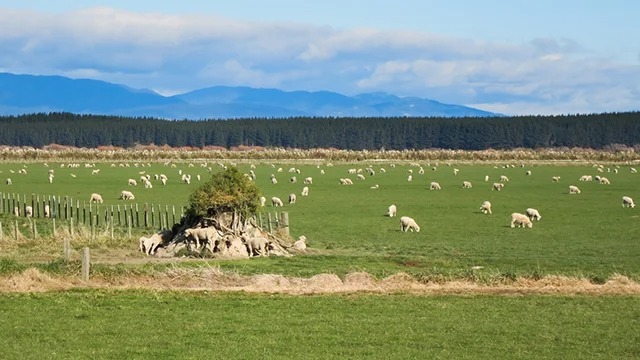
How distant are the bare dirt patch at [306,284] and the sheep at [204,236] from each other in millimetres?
6759

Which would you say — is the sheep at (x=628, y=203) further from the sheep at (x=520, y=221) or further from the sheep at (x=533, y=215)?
the sheep at (x=520, y=221)

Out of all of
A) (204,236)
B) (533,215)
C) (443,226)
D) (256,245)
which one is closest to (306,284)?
(256,245)

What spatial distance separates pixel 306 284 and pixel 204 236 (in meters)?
8.72

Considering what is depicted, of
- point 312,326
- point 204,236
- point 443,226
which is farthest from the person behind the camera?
point 443,226

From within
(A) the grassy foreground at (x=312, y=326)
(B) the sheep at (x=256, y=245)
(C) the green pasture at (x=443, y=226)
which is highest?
(A) the grassy foreground at (x=312, y=326)

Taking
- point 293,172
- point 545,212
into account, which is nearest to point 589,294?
point 545,212

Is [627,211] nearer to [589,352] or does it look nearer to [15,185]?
[589,352]

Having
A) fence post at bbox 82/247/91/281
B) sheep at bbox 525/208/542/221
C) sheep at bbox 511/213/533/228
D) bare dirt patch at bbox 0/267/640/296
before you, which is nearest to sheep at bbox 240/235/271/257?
bare dirt patch at bbox 0/267/640/296

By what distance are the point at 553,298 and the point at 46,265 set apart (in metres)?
13.4

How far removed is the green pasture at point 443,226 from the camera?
31.3 meters

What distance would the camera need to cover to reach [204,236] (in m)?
32.9

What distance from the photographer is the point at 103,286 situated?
80.4ft

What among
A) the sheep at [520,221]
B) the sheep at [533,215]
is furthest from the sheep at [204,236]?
the sheep at [533,215]

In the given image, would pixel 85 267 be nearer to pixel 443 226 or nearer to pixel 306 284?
pixel 306 284
